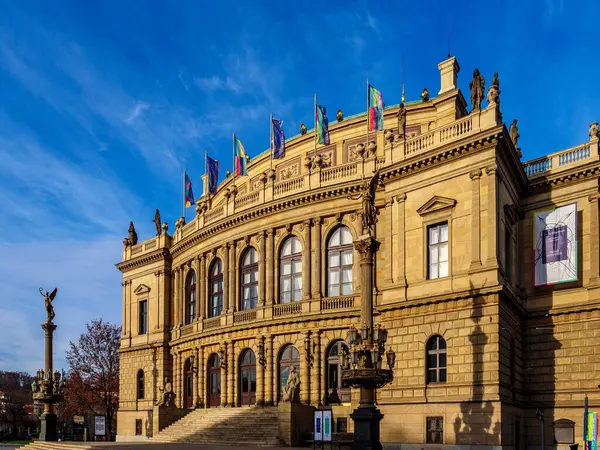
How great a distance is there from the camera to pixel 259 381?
44969mm

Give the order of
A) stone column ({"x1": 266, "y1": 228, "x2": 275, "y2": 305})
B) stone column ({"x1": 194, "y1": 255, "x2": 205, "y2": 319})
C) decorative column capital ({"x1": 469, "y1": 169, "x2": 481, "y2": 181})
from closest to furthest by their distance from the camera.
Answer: decorative column capital ({"x1": 469, "y1": 169, "x2": 481, "y2": 181}) → stone column ({"x1": 266, "y1": 228, "x2": 275, "y2": 305}) → stone column ({"x1": 194, "y1": 255, "x2": 205, "y2": 319})

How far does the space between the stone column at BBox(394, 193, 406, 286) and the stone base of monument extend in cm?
849

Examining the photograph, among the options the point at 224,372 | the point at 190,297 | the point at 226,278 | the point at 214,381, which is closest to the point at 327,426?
the point at 224,372

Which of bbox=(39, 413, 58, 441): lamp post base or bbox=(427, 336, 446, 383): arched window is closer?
bbox=(427, 336, 446, 383): arched window

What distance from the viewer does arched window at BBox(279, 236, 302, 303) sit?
4488 cm

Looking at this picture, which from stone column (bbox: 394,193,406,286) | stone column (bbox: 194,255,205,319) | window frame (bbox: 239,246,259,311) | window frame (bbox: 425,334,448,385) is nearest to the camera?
window frame (bbox: 425,334,448,385)

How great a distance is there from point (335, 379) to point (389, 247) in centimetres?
888

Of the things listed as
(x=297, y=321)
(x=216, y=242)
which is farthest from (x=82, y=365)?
(x=297, y=321)

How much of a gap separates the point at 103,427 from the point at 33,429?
82260 millimetres

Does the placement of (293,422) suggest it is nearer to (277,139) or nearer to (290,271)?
(290,271)

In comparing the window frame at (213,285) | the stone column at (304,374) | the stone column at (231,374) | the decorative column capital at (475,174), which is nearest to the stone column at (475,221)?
the decorative column capital at (475,174)

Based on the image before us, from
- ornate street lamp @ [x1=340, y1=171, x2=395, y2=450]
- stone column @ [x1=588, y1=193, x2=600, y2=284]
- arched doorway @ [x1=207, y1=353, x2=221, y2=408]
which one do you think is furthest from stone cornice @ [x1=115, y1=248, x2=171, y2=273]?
ornate street lamp @ [x1=340, y1=171, x2=395, y2=450]

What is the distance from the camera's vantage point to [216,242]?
50844 mm

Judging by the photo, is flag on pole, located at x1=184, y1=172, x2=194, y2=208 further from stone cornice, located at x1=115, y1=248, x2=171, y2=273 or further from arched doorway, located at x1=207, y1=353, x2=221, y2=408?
arched doorway, located at x1=207, y1=353, x2=221, y2=408
